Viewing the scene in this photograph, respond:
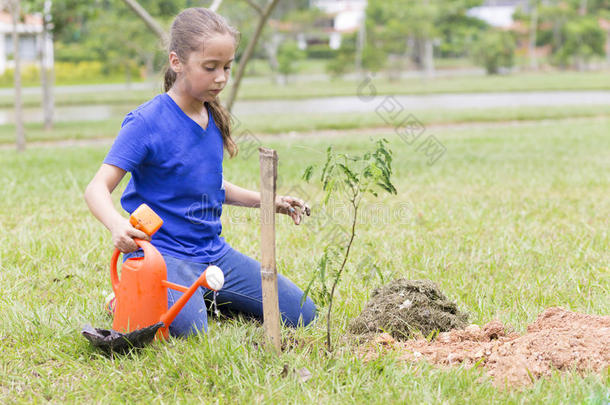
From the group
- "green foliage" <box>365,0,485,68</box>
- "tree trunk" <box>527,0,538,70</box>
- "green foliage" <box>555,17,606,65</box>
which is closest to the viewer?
"green foliage" <box>365,0,485,68</box>

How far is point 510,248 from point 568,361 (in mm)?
1617

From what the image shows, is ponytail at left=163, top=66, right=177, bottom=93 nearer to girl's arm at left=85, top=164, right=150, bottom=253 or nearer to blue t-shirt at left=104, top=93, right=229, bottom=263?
blue t-shirt at left=104, top=93, right=229, bottom=263

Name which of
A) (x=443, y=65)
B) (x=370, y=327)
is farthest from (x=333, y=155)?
(x=443, y=65)

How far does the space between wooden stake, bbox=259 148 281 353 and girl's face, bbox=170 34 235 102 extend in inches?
18.4

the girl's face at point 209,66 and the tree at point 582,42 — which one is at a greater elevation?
the tree at point 582,42

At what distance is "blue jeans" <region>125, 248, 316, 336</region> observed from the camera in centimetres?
244

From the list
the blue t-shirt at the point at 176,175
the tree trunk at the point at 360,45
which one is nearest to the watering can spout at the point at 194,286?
the blue t-shirt at the point at 176,175

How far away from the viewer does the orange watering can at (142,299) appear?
217cm

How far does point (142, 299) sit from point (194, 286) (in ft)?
0.72

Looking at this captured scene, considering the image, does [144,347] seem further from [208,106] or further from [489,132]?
[489,132]

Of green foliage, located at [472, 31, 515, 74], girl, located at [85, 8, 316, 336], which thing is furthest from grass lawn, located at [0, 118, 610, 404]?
green foliage, located at [472, 31, 515, 74]

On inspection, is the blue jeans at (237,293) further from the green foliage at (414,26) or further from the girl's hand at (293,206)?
the green foliage at (414,26)

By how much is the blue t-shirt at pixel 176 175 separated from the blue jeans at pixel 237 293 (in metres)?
0.06

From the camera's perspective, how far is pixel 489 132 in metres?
9.93
